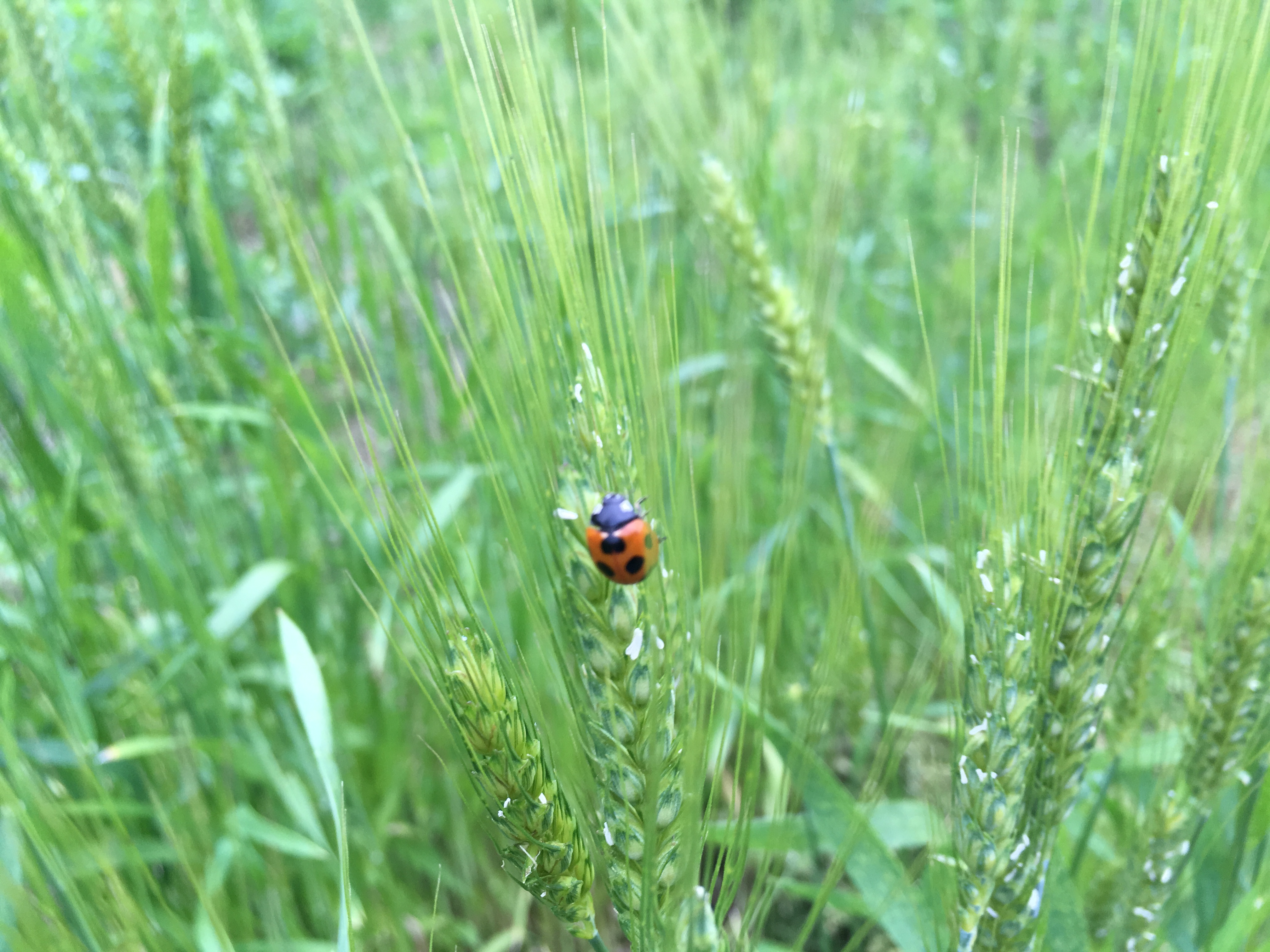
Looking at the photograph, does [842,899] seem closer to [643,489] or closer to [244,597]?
[643,489]

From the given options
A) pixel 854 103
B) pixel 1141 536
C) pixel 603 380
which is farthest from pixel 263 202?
pixel 1141 536

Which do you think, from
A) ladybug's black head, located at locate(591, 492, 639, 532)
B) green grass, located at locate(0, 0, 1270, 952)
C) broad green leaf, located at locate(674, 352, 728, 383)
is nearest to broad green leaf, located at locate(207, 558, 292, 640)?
green grass, located at locate(0, 0, 1270, 952)

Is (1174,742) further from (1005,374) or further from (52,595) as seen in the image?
(52,595)

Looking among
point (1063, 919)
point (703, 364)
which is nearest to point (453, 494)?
point (703, 364)

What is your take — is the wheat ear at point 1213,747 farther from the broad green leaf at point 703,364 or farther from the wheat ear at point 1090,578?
the broad green leaf at point 703,364

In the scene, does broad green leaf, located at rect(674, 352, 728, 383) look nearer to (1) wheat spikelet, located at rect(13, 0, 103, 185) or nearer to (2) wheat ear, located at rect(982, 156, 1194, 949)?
(2) wheat ear, located at rect(982, 156, 1194, 949)
